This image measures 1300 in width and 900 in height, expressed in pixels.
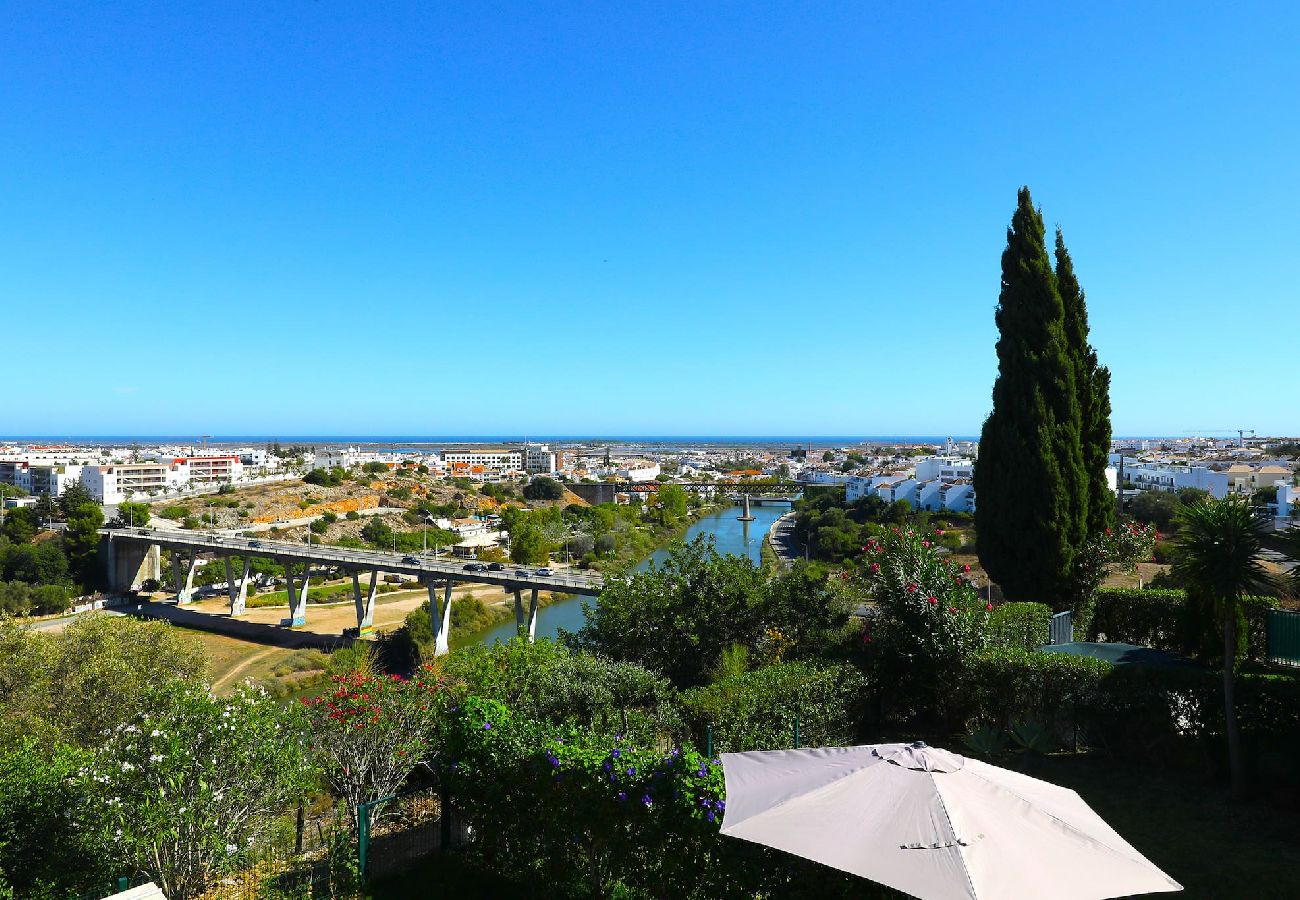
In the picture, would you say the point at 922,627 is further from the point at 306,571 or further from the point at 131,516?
the point at 131,516

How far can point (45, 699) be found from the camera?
1237cm

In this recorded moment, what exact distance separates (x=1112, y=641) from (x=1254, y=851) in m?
5.93

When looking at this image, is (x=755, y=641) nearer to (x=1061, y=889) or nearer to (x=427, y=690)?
(x=427, y=690)

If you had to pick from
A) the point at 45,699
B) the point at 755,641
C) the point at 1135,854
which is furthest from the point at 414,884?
the point at 45,699

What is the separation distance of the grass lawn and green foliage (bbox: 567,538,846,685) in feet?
13.1

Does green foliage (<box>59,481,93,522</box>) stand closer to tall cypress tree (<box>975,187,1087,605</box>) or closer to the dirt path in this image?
the dirt path

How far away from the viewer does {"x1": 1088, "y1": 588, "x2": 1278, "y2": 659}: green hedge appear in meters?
9.48

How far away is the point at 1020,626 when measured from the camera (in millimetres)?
10133

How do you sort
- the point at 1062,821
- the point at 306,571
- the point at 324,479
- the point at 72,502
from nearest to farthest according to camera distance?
the point at 1062,821 < the point at 306,571 < the point at 72,502 < the point at 324,479

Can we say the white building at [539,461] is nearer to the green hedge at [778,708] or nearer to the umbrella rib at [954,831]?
the green hedge at [778,708]

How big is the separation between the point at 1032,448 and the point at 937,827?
1137 cm

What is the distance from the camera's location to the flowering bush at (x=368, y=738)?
8008mm

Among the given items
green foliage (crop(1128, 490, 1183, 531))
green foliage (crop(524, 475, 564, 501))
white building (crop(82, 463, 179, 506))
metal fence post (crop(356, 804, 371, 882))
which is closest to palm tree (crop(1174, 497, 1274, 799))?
metal fence post (crop(356, 804, 371, 882))

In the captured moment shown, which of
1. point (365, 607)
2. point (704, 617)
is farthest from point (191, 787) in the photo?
point (365, 607)
